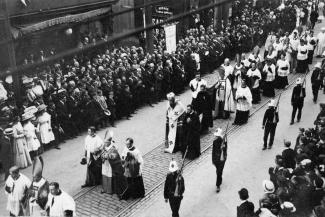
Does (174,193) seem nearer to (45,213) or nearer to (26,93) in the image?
(45,213)

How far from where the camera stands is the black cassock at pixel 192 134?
13055mm

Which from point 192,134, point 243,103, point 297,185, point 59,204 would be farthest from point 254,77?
point 59,204

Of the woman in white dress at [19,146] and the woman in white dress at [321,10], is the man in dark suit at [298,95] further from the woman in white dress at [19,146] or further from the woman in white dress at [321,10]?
the woman in white dress at [321,10]

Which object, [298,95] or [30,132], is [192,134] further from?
[30,132]

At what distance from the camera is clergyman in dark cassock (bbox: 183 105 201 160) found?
42.8ft

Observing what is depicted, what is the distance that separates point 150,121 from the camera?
646 inches

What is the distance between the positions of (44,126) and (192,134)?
4291mm

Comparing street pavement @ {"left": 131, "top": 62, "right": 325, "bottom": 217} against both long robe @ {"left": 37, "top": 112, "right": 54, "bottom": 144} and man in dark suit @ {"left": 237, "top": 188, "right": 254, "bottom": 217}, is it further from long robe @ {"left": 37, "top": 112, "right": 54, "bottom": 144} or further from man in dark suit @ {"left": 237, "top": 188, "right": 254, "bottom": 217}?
long robe @ {"left": 37, "top": 112, "right": 54, "bottom": 144}

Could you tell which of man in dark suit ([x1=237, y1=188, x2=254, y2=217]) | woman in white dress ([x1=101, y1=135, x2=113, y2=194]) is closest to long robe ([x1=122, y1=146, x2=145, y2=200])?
woman in white dress ([x1=101, y1=135, x2=113, y2=194])

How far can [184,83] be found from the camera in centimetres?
1930

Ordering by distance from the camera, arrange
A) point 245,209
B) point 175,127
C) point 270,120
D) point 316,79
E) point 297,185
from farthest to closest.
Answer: point 316,79 < point 175,127 < point 270,120 < point 297,185 < point 245,209

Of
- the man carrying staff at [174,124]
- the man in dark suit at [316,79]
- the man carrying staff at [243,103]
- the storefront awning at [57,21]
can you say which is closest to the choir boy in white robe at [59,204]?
the man carrying staff at [174,124]

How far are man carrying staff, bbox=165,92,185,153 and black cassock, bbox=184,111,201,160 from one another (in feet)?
1.21

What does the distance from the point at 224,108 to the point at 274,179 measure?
20.9 ft
